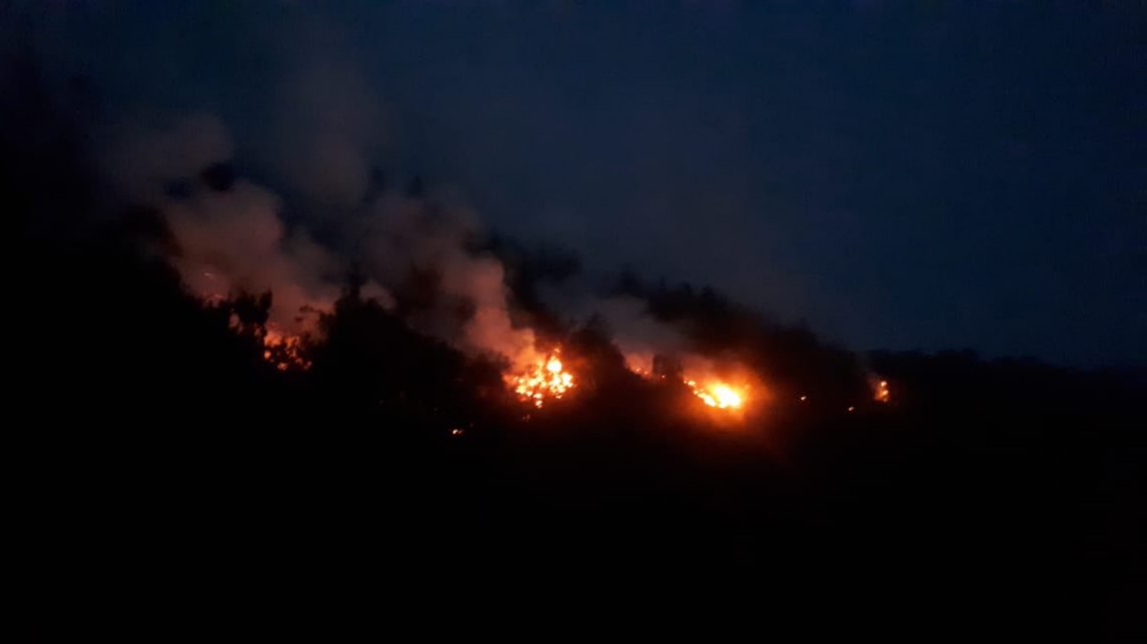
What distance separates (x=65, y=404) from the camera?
1173cm

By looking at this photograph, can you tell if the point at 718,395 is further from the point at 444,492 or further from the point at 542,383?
the point at 444,492

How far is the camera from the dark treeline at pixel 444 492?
35.6 feet

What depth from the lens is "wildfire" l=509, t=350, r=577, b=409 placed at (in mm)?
17141

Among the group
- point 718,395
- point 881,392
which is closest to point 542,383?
point 718,395

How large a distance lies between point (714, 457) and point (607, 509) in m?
2.76

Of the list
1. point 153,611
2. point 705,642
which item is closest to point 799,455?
point 705,642

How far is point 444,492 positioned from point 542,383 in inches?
195

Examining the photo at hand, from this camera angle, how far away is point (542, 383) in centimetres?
1780

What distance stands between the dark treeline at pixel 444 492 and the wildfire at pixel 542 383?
20.8 inches

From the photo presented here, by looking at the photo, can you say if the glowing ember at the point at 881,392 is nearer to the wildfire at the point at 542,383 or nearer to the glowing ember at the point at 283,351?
the wildfire at the point at 542,383

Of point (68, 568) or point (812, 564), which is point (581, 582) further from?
point (68, 568)

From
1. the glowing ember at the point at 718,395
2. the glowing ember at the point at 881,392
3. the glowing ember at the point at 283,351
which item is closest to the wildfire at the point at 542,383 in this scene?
the glowing ember at the point at 718,395

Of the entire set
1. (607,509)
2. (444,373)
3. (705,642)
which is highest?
(444,373)

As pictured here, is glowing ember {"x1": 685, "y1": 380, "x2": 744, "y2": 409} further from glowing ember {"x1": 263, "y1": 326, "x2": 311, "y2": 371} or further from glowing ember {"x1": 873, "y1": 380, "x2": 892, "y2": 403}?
glowing ember {"x1": 263, "y1": 326, "x2": 311, "y2": 371}
